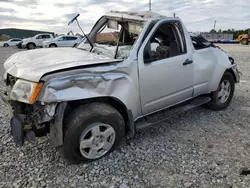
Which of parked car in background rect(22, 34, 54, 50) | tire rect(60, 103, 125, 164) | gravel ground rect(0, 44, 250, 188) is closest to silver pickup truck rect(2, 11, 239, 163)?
tire rect(60, 103, 125, 164)

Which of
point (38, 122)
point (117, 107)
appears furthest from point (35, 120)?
point (117, 107)

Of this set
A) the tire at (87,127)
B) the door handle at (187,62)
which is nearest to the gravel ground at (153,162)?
the tire at (87,127)

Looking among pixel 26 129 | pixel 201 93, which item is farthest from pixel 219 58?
pixel 26 129

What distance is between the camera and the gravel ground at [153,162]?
2814 mm

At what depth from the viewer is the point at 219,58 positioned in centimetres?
470

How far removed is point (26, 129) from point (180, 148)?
6.68 ft

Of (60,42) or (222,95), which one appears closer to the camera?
(222,95)

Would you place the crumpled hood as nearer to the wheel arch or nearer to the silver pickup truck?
the silver pickup truck

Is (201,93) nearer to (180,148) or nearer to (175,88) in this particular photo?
(175,88)

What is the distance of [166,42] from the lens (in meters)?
4.04

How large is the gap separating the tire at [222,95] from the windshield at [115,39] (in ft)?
6.65

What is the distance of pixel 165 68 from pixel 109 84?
102 cm

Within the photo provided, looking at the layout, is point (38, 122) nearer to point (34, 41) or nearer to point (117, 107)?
point (117, 107)

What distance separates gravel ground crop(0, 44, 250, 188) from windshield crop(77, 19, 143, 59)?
1.33m
